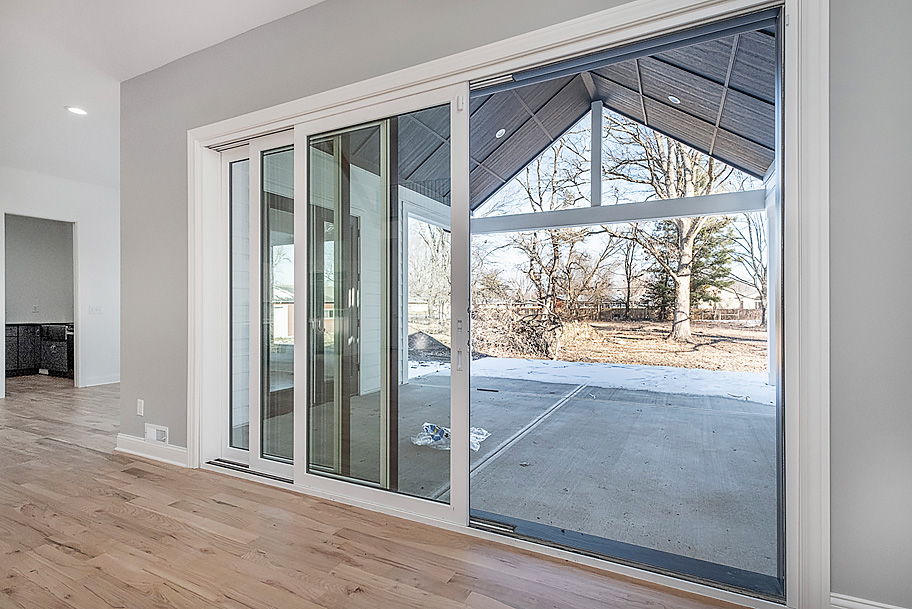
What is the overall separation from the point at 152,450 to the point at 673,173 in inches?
308

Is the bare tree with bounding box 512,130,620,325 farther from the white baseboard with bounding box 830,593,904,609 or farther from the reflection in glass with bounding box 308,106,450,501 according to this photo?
the white baseboard with bounding box 830,593,904,609

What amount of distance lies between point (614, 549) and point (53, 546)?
2.41m

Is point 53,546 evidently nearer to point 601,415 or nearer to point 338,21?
point 338,21

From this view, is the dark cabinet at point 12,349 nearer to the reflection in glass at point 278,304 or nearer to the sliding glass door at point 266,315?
the sliding glass door at point 266,315

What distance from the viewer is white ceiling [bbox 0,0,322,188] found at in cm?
276

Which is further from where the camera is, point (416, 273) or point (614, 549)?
point (416, 273)

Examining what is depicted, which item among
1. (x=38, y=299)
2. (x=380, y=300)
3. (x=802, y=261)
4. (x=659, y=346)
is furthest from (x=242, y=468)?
(x=38, y=299)

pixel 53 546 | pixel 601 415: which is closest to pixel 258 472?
pixel 53 546

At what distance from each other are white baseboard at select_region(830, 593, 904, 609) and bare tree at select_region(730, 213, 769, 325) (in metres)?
6.77

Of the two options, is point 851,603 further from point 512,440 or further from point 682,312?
point 682,312

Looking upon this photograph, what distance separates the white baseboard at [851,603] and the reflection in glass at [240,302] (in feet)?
10.1

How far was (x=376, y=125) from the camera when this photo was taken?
8.48 ft

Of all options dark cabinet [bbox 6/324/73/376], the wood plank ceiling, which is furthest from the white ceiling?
dark cabinet [bbox 6/324/73/376]

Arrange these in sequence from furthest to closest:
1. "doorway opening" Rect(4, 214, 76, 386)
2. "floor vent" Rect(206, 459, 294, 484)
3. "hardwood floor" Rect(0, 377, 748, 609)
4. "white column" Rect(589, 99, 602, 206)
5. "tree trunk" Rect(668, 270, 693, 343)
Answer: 1. "tree trunk" Rect(668, 270, 693, 343)
2. "doorway opening" Rect(4, 214, 76, 386)
3. "white column" Rect(589, 99, 602, 206)
4. "floor vent" Rect(206, 459, 294, 484)
5. "hardwood floor" Rect(0, 377, 748, 609)
